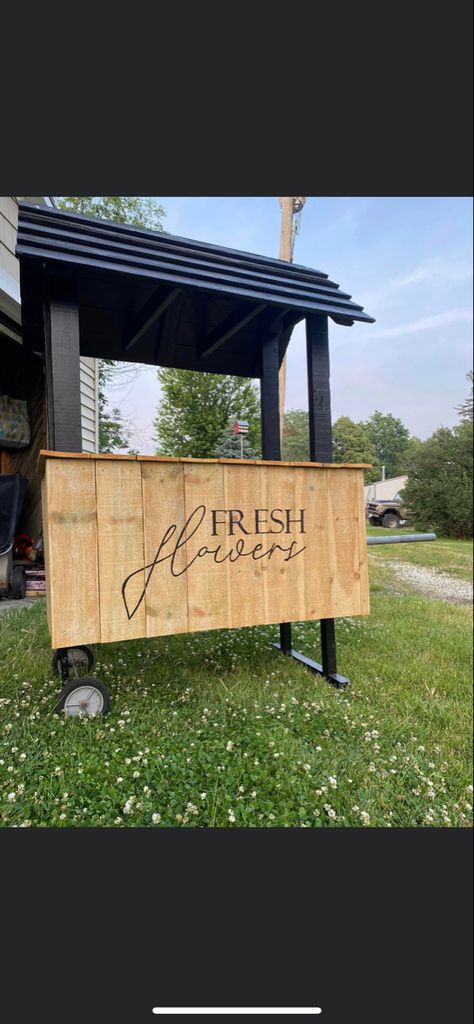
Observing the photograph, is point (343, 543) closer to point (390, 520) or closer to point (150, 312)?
point (390, 520)

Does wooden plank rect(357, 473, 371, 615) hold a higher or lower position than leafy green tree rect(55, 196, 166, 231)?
lower

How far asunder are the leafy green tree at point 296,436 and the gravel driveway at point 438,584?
0.61 meters

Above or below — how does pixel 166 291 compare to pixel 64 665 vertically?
above

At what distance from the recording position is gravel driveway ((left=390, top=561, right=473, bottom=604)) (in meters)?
1.45

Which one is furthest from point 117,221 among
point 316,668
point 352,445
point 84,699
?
point 316,668

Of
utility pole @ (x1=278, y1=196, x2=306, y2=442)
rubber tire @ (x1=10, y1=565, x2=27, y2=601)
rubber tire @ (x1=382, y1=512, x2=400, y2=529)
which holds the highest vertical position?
utility pole @ (x1=278, y1=196, x2=306, y2=442)

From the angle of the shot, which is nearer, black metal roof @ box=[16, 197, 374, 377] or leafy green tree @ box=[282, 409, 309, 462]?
black metal roof @ box=[16, 197, 374, 377]

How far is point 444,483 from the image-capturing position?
4.01 ft

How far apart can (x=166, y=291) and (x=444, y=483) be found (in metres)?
0.98
